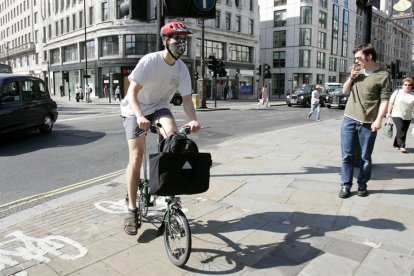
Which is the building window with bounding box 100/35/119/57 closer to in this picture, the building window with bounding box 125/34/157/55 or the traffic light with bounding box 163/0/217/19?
the building window with bounding box 125/34/157/55

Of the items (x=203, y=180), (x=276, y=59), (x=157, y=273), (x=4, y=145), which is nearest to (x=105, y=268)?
(x=157, y=273)

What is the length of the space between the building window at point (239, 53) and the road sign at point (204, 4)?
45.7 meters

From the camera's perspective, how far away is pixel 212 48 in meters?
47.9

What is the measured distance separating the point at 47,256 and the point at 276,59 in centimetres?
6534

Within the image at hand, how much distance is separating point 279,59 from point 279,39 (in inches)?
129

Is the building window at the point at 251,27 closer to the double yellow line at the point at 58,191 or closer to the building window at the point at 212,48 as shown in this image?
the building window at the point at 212,48

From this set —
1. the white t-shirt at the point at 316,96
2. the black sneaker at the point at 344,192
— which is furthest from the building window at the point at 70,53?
the black sneaker at the point at 344,192

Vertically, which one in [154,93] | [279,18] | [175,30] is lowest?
[154,93]

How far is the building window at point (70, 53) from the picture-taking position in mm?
51062

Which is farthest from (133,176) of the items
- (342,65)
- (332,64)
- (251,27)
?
(342,65)

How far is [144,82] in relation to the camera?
352cm

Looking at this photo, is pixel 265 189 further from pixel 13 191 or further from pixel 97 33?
pixel 97 33

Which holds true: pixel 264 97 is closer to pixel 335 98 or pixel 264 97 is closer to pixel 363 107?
pixel 335 98

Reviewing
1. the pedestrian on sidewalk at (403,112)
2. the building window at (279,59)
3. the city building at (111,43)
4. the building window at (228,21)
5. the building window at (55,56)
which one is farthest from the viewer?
the building window at (279,59)
